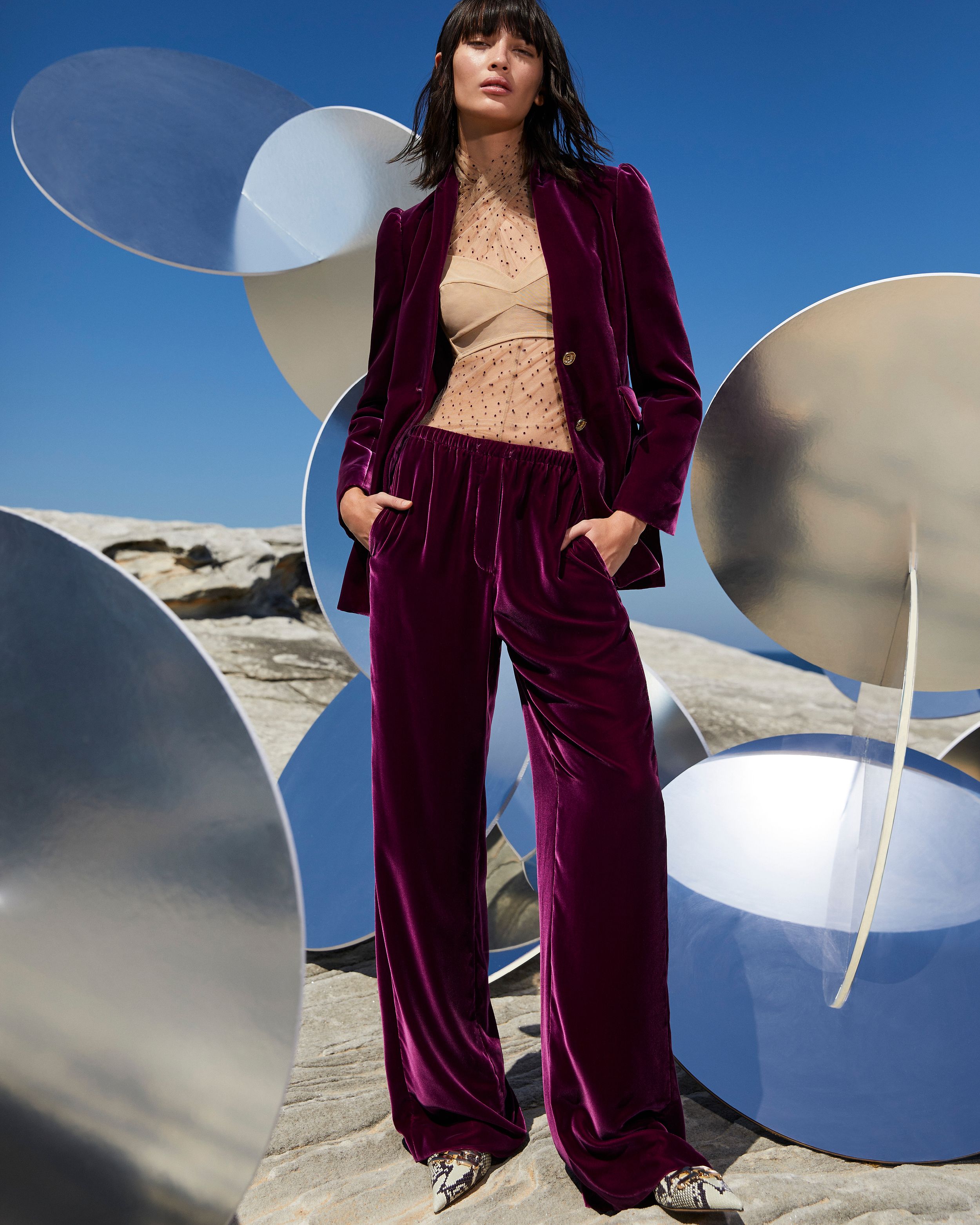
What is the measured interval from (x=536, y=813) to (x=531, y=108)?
4.04ft

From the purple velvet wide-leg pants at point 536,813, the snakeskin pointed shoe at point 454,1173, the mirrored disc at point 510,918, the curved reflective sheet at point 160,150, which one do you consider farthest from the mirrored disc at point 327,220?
the snakeskin pointed shoe at point 454,1173

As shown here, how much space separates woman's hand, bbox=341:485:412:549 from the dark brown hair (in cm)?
61

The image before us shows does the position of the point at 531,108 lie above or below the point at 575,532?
above

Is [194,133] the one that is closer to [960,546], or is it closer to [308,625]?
[960,546]

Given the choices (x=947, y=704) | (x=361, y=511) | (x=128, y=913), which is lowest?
(x=947, y=704)

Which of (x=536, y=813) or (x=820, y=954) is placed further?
(x=820, y=954)

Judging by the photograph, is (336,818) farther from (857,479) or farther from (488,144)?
(488,144)

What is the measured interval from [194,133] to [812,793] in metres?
2.20

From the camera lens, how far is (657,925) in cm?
160

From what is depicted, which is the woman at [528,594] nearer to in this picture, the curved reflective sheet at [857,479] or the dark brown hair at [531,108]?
the dark brown hair at [531,108]

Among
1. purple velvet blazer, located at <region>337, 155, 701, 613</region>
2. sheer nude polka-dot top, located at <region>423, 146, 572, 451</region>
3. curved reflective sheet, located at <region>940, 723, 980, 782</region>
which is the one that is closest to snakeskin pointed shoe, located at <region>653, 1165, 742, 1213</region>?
purple velvet blazer, located at <region>337, 155, 701, 613</region>

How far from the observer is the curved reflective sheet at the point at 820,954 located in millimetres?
1776

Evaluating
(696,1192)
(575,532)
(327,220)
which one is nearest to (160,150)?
(327,220)

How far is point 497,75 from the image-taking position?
65.0 inches
